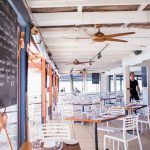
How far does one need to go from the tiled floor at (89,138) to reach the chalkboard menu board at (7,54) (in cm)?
299

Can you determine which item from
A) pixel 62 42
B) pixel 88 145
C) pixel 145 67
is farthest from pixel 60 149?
pixel 145 67

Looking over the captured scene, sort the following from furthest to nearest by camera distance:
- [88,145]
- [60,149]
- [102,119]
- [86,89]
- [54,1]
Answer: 1. [86,89]
2. [88,145]
3. [102,119]
4. [54,1]
5. [60,149]

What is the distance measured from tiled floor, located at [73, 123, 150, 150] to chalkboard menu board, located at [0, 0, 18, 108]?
2.99 metres

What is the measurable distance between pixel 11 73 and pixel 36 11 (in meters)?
1.81

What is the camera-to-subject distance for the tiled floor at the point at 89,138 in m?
5.27

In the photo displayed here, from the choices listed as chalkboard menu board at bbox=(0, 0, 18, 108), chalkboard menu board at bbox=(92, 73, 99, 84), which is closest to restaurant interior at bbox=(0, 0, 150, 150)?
chalkboard menu board at bbox=(0, 0, 18, 108)

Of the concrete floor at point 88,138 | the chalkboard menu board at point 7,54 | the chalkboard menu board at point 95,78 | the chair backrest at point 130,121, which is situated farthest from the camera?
the chalkboard menu board at point 95,78

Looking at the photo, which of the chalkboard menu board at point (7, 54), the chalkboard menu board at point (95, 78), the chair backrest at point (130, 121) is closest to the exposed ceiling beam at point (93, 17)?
the chalkboard menu board at point (7, 54)

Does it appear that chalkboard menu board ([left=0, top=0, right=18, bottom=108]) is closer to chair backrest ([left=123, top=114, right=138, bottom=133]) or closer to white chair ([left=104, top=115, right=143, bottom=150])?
white chair ([left=104, top=115, right=143, bottom=150])

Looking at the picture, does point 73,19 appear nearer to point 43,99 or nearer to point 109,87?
point 43,99

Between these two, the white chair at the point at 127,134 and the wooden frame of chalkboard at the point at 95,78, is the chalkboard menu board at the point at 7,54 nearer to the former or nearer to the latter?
the white chair at the point at 127,134

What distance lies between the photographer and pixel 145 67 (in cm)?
1148

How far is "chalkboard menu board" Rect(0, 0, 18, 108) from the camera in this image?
2365 millimetres

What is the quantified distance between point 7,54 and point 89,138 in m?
Answer: 4.16
